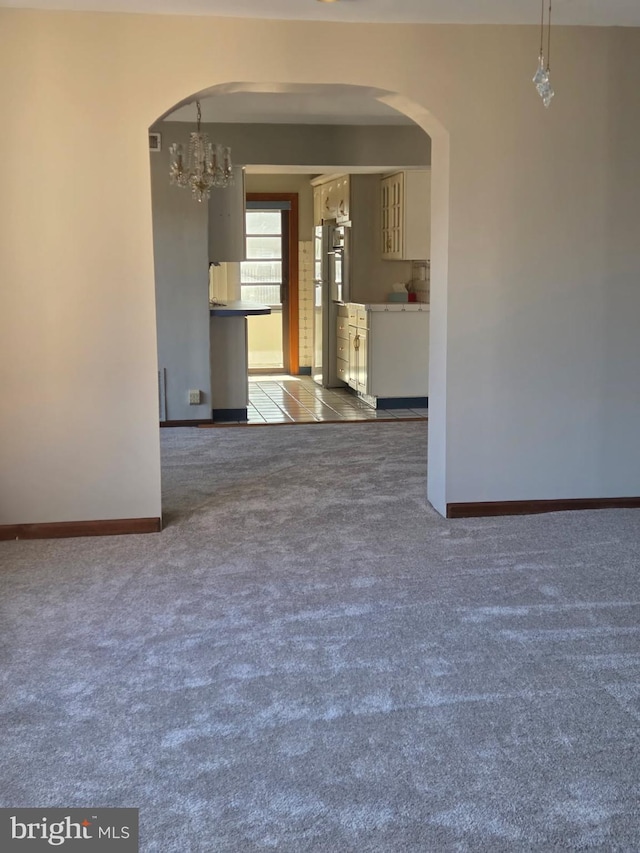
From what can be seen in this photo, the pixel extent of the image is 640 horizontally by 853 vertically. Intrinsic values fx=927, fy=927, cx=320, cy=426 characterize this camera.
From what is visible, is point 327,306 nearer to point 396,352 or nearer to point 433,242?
point 396,352

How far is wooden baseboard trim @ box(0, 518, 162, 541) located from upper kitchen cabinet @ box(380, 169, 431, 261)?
16.0 ft

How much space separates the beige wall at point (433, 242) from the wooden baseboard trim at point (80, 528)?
0.14 ft

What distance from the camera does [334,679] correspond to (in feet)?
9.60

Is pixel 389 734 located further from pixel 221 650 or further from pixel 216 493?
pixel 216 493

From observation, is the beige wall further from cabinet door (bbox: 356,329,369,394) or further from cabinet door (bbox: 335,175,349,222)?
cabinet door (bbox: 335,175,349,222)

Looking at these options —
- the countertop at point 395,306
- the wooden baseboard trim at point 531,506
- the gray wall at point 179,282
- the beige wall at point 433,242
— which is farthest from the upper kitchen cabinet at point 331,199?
the wooden baseboard trim at point 531,506

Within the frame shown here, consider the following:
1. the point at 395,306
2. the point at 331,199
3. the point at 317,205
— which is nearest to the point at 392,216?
the point at 395,306

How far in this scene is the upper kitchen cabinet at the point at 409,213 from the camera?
8.45 metres

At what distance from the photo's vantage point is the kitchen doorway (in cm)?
1088

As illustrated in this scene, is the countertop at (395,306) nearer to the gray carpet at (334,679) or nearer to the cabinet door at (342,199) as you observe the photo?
the cabinet door at (342,199)

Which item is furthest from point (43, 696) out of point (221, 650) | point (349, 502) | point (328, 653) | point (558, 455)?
point (558, 455)

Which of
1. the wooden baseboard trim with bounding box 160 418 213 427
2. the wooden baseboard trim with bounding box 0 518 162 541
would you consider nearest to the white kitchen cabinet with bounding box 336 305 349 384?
the wooden baseboard trim with bounding box 160 418 213 427

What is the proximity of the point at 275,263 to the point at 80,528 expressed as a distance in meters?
7.09

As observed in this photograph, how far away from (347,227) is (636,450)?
505cm
